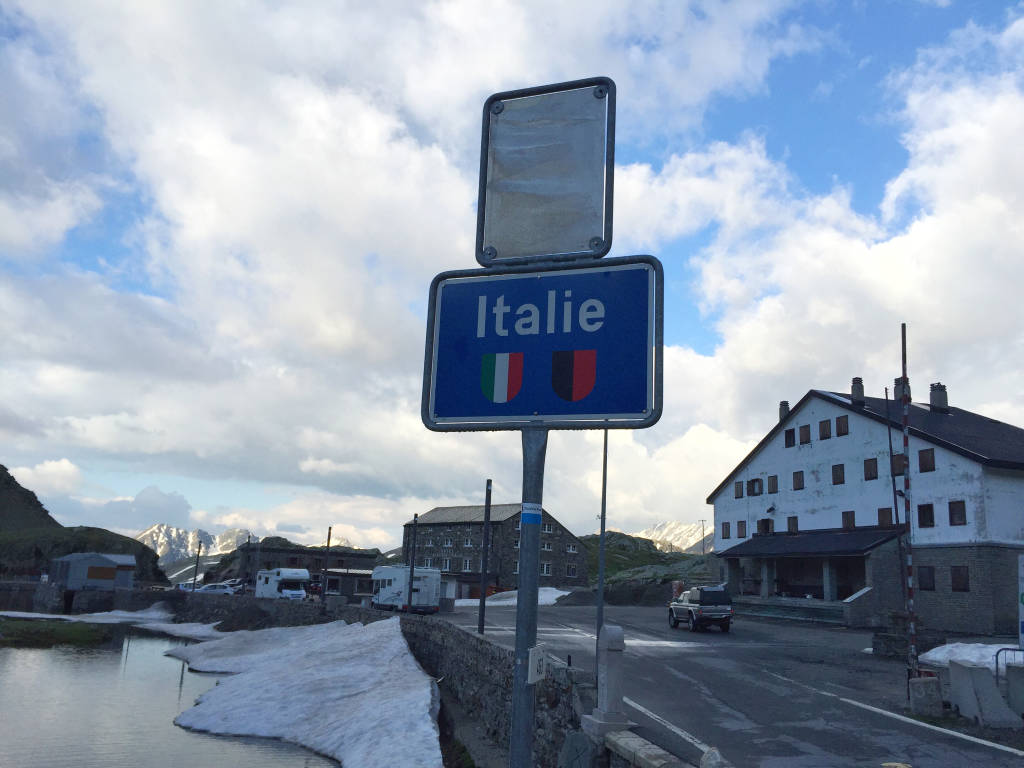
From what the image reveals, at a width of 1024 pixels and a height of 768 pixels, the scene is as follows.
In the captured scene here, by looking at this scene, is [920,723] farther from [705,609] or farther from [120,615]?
[120,615]

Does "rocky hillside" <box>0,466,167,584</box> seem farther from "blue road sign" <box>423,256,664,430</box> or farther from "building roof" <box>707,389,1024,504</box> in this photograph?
"blue road sign" <box>423,256,664,430</box>

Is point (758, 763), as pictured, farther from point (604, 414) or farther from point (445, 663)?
point (445, 663)

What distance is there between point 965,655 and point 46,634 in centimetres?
6257

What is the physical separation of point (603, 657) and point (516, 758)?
8.37 m

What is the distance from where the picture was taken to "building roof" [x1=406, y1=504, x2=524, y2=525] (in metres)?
81.1

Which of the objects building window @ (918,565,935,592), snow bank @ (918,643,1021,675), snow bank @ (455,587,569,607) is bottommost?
snow bank @ (455,587,569,607)

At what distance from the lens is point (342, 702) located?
2812cm

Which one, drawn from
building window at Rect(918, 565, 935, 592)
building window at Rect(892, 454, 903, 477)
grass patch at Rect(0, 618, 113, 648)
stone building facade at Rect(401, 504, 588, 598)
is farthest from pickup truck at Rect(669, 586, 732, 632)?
grass patch at Rect(0, 618, 113, 648)

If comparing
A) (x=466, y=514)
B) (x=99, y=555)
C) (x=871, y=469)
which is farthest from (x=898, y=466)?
(x=99, y=555)

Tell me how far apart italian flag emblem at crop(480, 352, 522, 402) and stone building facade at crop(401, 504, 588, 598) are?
244 ft

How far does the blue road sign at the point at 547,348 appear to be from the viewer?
8.53ft

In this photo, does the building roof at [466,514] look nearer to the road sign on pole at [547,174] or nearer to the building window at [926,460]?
the building window at [926,460]

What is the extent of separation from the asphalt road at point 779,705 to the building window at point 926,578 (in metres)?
12.2

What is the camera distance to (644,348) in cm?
261
